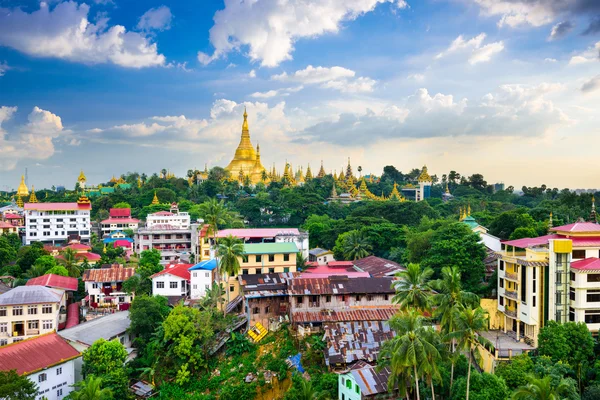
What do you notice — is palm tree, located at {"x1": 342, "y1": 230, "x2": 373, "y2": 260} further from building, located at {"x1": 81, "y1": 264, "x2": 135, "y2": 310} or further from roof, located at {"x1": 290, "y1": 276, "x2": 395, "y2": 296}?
building, located at {"x1": 81, "y1": 264, "x2": 135, "y2": 310}

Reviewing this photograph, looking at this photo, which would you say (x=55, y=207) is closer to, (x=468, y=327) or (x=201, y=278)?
(x=201, y=278)

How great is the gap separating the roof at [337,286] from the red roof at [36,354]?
12386mm

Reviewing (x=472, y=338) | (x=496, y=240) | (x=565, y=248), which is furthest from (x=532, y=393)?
(x=496, y=240)

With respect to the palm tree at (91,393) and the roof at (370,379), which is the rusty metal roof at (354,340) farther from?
the palm tree at (91,393)

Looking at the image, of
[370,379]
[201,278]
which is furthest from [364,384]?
[201,278]

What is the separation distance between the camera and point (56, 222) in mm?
62438

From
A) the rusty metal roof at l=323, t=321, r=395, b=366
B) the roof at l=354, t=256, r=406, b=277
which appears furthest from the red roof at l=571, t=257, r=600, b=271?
the roof at l=354, t=256, r=406, b=277

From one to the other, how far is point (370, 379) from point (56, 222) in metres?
50.7

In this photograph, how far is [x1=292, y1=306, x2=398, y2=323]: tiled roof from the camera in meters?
28.6

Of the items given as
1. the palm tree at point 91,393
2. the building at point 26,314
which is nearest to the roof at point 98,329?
the building at point 26,314

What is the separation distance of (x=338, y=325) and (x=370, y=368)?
4463mm

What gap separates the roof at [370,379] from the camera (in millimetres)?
22594

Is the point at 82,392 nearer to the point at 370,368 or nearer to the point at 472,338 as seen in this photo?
the point at 370,368

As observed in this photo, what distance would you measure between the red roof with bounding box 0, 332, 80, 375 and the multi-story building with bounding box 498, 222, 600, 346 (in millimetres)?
23508
